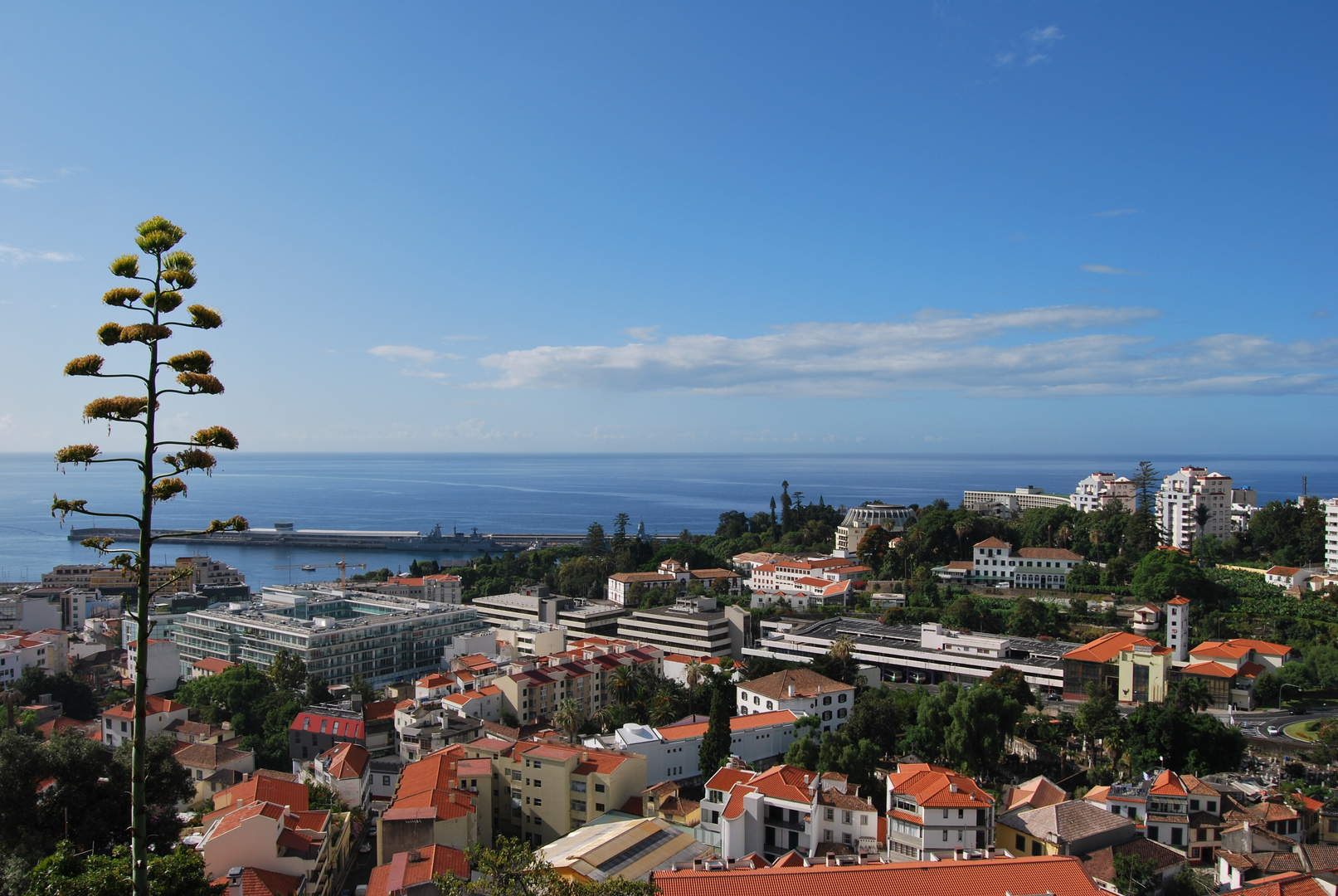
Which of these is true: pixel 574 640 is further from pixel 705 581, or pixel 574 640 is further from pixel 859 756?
pixel 859 756

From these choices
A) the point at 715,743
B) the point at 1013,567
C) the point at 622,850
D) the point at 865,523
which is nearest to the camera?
the point at 622,850

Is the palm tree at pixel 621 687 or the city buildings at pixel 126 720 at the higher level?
the palm tree at pixel 621 687

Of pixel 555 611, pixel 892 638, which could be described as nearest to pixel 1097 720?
pixel 892 638

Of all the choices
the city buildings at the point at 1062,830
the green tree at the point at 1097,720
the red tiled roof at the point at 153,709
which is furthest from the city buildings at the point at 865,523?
the red tiled roof at the point at 153,709

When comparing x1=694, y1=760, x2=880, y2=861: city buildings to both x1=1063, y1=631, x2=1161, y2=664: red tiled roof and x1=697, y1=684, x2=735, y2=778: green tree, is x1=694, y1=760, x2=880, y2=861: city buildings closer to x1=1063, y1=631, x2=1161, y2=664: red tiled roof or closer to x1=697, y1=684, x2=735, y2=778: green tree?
x1=697, y1=684, x2=735, y2=778: green tree

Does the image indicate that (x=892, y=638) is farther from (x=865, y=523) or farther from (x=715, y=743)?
(x=865, y=523)

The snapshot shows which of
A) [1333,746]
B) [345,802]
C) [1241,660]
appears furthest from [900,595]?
[345,802]

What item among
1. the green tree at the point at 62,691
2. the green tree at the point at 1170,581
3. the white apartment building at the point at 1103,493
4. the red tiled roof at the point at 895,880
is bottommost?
the green tree at the point at 62,691

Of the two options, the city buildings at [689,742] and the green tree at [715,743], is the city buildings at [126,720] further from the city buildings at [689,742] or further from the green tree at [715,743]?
the green tree at [715,743]
